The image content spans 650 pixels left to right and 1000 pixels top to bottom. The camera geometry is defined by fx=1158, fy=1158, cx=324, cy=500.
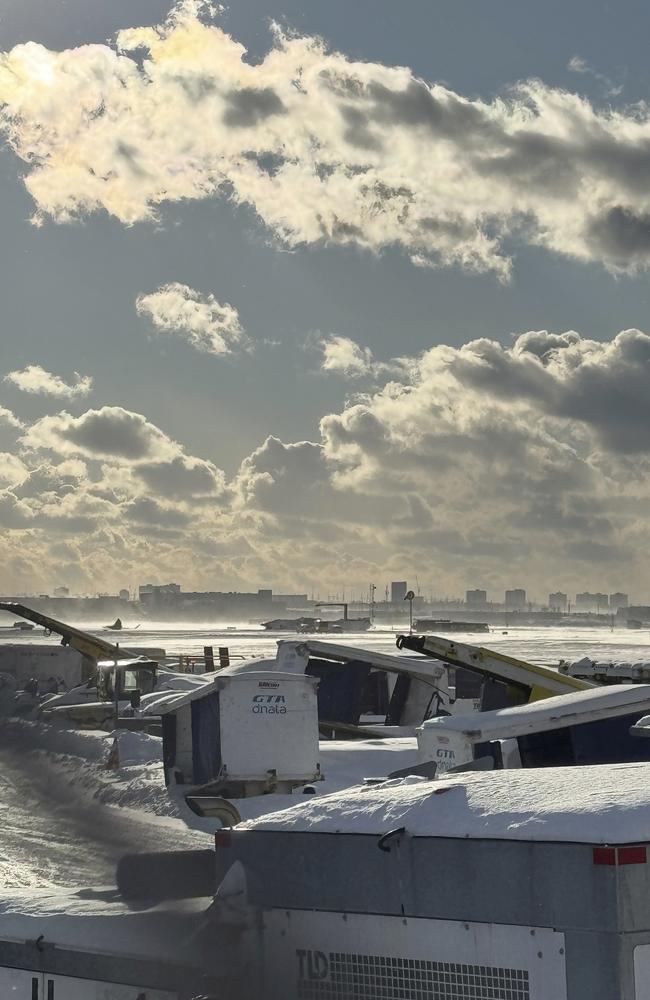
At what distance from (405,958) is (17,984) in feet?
6.73

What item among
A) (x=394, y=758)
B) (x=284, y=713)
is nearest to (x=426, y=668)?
(x=394, y=758)

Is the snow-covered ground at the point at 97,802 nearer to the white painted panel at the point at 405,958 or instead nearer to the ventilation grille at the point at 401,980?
the white painted panel at the point at 405,958

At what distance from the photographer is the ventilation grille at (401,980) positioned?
15.4 ft

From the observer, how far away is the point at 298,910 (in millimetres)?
5305

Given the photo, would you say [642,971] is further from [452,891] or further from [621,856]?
[452,891]

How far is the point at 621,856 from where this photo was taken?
4.52 metres

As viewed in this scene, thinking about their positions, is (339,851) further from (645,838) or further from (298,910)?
(645,838)

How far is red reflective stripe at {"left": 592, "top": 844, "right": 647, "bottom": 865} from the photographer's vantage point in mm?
4508

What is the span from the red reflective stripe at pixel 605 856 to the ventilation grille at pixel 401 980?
559 mm

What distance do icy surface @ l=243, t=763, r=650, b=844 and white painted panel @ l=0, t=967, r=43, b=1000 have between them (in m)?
1.25

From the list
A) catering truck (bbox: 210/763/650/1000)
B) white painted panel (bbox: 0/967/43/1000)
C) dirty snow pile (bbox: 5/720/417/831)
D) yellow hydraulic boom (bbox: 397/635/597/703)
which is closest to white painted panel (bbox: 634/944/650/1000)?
catering truck (bbox: 210/763/650/1000)

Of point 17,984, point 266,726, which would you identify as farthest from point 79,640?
point 17,984

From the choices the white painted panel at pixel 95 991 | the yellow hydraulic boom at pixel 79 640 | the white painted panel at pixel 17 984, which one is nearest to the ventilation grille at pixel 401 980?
the white painted panel at pixel 95 991

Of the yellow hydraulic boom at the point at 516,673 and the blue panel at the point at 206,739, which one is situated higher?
the yellow hydraulic boom at the point at 516,673
